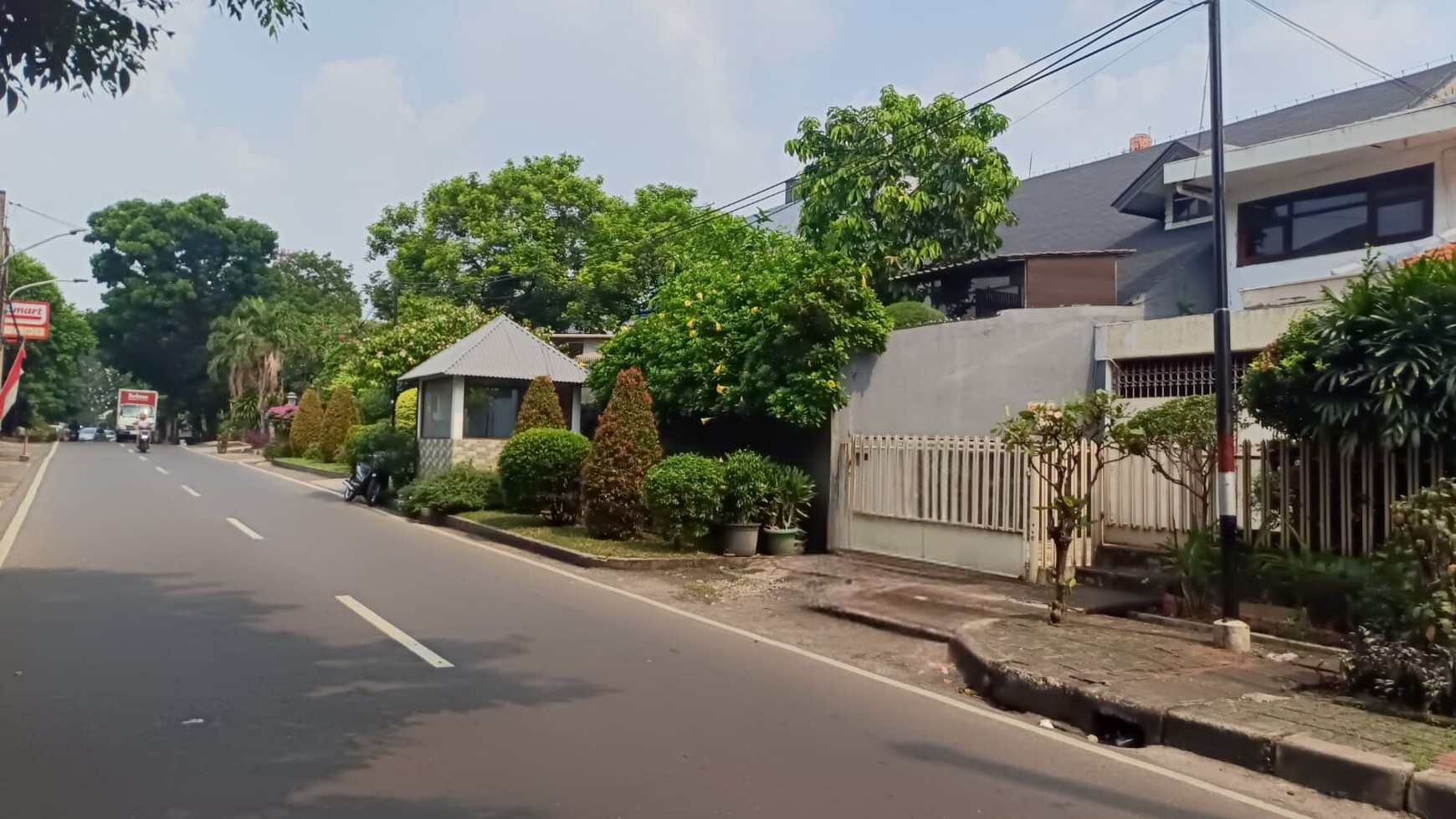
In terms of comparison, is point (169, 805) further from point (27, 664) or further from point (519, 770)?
point (27, 664)

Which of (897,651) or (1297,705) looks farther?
(897,651)

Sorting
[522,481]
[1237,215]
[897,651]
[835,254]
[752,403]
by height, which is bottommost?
[897,651]

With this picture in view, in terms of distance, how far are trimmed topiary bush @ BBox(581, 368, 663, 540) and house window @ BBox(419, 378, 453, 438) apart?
22.2 ft

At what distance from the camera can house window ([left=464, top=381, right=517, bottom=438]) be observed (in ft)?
69.4

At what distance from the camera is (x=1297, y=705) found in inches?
257

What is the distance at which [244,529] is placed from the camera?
16.3 meters

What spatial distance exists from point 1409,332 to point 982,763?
15.9 ft

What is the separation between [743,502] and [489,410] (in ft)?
28.9

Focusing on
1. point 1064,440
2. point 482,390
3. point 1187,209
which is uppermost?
point 1187,209

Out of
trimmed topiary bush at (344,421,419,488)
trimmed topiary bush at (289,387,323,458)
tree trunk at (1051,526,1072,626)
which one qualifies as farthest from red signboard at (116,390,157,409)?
tree trunk at (1051,526,1072,626)

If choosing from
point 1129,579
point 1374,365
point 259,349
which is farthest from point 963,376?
point 259,349

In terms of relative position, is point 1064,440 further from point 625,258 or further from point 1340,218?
point 625,258

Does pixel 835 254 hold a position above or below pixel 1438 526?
above

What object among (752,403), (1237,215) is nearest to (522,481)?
(752,403)
